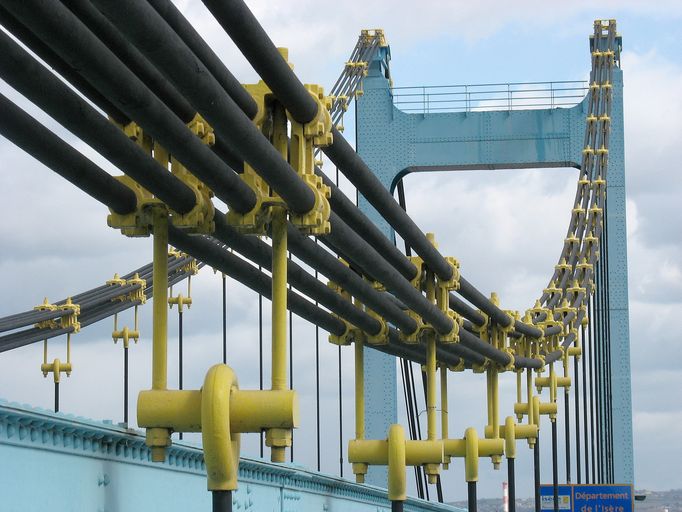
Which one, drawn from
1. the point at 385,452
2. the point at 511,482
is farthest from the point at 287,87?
the point at 511,482

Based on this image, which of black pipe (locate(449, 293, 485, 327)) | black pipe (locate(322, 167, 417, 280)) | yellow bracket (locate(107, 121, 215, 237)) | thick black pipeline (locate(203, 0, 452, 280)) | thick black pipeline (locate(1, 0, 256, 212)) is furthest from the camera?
black pipe (locate(449, 293, 485, 327))

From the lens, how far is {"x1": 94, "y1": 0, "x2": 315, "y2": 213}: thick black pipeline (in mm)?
5941

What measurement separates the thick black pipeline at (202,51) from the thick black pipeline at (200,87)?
0.42 metres

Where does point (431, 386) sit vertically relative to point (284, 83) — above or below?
below

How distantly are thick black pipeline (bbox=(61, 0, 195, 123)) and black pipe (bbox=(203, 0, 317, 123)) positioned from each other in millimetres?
481

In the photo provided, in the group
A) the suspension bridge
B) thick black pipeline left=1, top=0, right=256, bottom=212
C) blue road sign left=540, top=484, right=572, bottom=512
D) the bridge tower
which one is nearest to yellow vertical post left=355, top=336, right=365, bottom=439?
the suspension bridge

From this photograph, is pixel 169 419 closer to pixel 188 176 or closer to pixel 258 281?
pixel 188 176

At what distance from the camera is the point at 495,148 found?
34.2m

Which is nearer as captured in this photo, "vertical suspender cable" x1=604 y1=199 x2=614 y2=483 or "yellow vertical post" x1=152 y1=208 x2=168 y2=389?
"yellow vertical post" x1=152 y1=208 x2=168 y2=389

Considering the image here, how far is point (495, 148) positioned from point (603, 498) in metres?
8.22

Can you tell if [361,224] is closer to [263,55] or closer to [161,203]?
[161,203]

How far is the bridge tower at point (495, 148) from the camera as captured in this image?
3416cm

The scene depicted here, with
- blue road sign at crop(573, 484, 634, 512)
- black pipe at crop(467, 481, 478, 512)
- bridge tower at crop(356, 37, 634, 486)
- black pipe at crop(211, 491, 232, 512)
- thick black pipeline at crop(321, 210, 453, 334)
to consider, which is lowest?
black pipe at crop(211, 491, 232, 512)

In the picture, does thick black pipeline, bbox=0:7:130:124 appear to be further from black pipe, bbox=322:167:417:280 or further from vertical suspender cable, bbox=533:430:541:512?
vertical suspender cable, bbox=533:430:541:512
